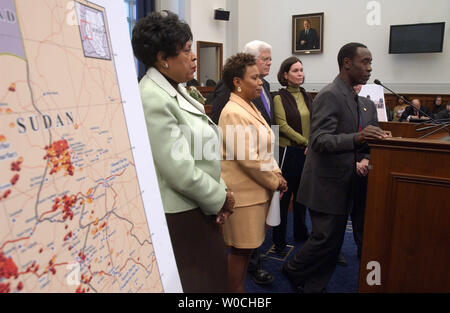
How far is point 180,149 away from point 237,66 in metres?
0.81

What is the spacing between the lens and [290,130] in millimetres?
2729

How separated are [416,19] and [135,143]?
796cm

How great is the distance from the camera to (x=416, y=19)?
7.01m

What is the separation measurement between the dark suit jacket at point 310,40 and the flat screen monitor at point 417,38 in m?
1.53

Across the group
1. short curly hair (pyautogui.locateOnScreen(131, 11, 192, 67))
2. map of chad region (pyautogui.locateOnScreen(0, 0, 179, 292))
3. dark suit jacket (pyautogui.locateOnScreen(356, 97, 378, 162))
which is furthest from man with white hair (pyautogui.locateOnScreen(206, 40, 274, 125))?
map of chad region (pyautogui.locateOnScreen(0, 0, 179, 292))

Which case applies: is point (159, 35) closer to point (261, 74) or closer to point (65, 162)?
point (65, 162)

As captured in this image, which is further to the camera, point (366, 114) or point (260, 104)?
point (260, 104)

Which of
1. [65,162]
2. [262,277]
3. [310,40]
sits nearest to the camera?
[65,162]

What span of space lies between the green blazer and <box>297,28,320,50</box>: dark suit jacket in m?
7.35

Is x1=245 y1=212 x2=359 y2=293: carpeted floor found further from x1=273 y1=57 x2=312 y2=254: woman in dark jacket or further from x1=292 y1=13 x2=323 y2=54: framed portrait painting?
x1=292 y1=13 x2=323 y2=54: framed portrait painting

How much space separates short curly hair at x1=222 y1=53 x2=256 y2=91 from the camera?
177cm

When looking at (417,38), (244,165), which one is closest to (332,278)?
(244,165)

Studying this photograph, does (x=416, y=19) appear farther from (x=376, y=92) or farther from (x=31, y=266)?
(x=31, y=266)

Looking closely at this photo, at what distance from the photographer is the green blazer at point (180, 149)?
1.12 meters
